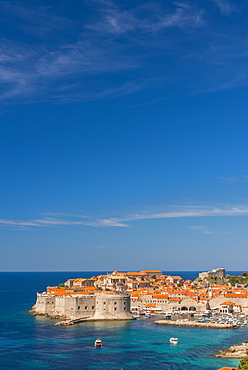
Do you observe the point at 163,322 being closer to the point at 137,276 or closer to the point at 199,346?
the point at 199,346

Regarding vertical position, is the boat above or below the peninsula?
below

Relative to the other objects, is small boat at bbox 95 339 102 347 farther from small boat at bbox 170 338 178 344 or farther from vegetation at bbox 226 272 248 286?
vegetation at bbox 226 272 248 286

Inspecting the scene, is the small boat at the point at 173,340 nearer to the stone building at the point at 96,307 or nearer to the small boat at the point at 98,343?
the small boat at the point at 98,343

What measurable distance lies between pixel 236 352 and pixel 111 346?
9837mm

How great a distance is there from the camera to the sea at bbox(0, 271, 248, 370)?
31.2 m

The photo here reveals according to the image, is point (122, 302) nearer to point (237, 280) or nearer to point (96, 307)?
point (96, 307)

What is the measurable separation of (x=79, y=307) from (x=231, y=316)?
18.4 meters

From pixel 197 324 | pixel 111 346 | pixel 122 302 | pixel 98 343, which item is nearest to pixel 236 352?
pixel 111 346

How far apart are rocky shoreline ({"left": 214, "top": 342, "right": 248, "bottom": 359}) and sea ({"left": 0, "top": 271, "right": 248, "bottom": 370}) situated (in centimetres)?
84

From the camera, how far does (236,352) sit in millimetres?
33781

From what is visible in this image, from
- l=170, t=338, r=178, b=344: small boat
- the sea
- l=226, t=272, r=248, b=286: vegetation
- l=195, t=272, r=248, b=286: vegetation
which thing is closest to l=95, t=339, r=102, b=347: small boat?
the sea

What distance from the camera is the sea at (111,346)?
31.2 meters

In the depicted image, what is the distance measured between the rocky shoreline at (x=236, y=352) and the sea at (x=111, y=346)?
0.84 metres

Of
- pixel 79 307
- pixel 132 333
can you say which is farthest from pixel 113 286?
pixel 132 333
